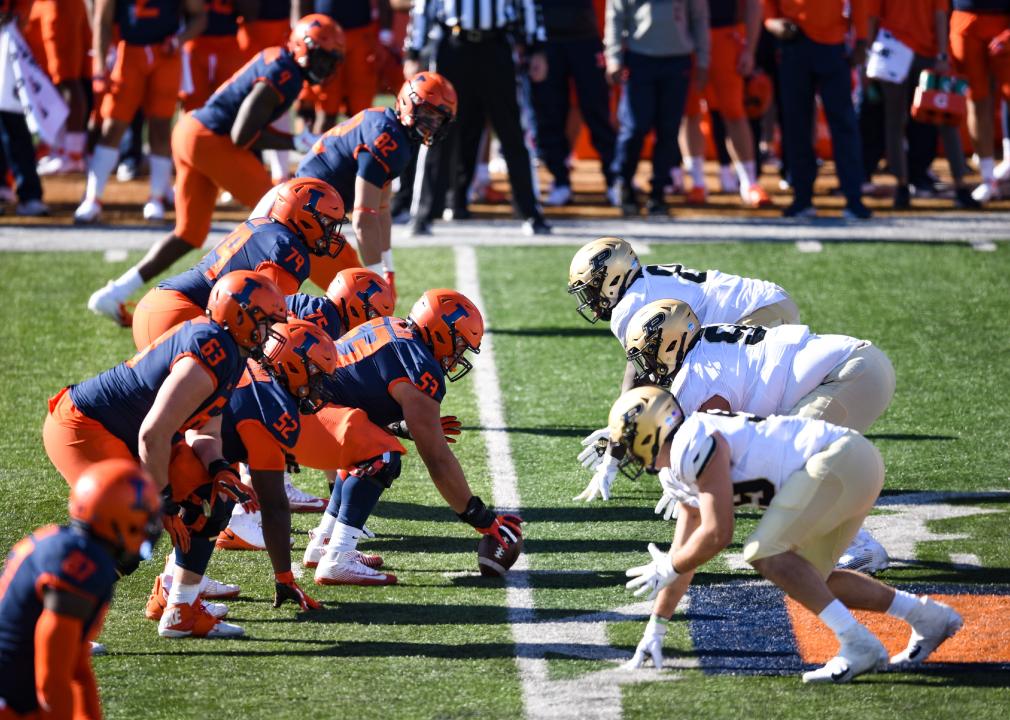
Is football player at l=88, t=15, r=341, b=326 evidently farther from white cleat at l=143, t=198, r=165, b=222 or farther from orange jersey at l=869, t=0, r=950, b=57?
orange jersey at l=869, t=0, r=950, b=57

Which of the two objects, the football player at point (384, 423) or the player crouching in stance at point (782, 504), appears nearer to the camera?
the player crouching in stance at point (782, 504)

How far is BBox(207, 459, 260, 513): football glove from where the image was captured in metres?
5.28

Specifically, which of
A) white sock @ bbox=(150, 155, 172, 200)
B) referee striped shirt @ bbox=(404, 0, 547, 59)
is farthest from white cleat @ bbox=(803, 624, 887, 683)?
white sock @ bbox=(150, 155, 172, 200)

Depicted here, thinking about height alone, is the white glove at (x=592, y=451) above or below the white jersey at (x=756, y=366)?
below

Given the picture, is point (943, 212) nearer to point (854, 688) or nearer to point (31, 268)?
point (31, 268)

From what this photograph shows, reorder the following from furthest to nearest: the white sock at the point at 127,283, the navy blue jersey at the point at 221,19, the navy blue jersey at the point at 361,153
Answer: the navy blue jersey at the point at 221,19 → the white sock at the point at 127,283 → the navy blue jersey at the point at 361,153

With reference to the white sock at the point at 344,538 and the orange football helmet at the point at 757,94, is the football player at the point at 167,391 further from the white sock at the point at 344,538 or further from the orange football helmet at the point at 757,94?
the orange football helmet at the point at 757,94

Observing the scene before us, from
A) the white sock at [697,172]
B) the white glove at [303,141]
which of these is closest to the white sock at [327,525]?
the white glove at [303,141]

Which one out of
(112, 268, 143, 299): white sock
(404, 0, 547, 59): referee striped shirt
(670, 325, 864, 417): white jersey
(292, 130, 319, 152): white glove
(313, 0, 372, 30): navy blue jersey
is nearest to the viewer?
(670, 325, 864, 417): white jersey

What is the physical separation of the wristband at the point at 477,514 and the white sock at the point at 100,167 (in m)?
6.76

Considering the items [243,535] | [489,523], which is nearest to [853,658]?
[489,523]

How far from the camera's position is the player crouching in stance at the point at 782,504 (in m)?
4.71

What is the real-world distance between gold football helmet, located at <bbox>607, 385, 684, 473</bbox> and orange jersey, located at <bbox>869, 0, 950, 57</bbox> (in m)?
8.24

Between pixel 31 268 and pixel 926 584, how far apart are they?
7.29 metres
